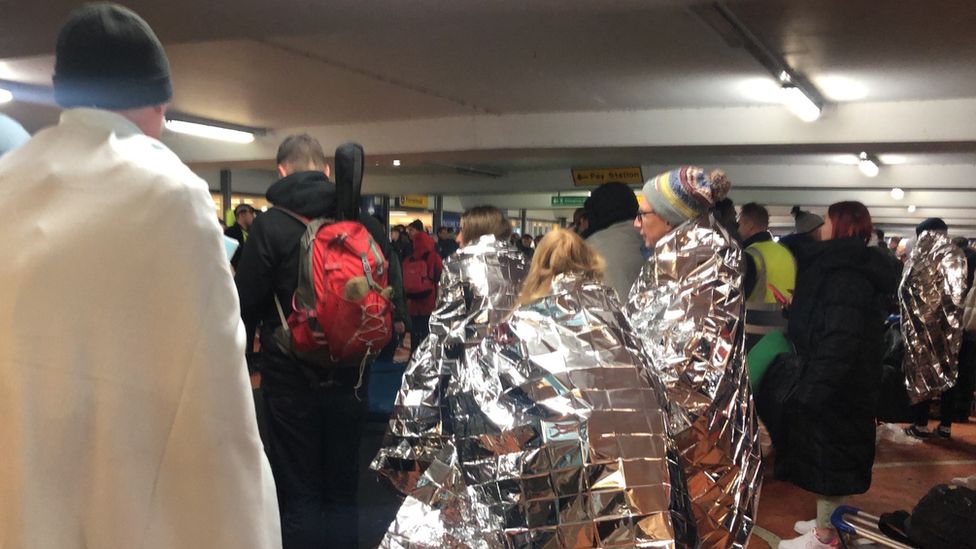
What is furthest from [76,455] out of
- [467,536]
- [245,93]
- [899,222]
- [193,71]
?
[899,222]

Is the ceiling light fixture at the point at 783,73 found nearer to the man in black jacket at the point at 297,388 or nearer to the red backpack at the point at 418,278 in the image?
the man in black jacket at the point at 297,388

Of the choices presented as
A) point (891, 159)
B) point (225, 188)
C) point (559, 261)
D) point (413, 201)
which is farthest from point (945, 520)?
point (413, 201)

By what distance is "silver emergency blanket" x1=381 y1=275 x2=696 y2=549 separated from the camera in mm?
1284

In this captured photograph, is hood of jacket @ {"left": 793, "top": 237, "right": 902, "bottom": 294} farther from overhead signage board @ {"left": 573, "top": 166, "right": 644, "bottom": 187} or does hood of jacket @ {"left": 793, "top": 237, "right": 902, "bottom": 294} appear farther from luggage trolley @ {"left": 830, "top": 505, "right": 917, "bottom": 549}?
overhead signage board @ {"left": 573, "top": 166, "right": 644, "bottom": 187}

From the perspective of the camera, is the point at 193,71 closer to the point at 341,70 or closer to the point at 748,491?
the point at 341,70

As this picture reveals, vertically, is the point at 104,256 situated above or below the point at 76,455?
above

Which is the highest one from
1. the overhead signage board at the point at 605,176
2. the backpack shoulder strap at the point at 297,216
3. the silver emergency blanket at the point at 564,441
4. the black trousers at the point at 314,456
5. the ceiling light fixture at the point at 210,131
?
the ceiling light fixture at the point at 210,131

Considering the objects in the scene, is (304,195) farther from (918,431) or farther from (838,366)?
(918,431)

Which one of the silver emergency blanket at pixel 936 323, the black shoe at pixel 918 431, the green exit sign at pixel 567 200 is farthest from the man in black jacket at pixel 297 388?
the green exit sign at pixel 567 200

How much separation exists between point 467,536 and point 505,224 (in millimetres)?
2150

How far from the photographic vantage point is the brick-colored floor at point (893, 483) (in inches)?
144

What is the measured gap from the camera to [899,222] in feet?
60.1

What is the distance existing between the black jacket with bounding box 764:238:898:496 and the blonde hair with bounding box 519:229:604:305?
1321mm

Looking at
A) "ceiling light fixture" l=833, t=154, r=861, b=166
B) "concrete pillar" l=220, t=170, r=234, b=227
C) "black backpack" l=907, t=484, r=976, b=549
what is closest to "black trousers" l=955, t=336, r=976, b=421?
"black backpack" l=907, t=484, r=976, b=549
